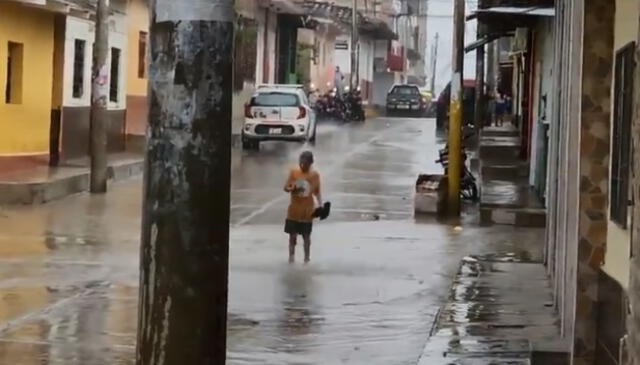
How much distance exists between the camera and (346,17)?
59.0 metres

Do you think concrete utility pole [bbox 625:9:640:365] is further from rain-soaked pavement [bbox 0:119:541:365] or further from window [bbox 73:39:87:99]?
window [bbox 73:39:87:99]

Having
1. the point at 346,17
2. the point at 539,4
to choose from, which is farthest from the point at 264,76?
the point at 539,4

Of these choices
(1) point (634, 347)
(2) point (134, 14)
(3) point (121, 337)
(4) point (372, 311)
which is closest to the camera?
(1) point (634, 347)

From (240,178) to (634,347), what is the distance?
22.2 meters

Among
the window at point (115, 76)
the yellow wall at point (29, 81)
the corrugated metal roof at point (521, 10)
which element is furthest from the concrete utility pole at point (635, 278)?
the window at point (115, 76)

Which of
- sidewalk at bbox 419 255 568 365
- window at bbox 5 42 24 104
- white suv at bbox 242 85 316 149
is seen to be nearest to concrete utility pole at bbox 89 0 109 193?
window at bbox 5 42 24 104

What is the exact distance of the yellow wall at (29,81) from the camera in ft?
72.8

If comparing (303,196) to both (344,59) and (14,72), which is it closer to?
(14,72)

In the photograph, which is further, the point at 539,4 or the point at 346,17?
the point at 346,17

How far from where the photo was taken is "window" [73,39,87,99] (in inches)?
1037

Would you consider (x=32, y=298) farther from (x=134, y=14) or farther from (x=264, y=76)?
(x=264, y=76)

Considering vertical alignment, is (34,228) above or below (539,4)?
below

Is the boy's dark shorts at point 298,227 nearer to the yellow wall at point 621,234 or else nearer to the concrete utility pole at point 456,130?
the concrete utility pole at point 456,130

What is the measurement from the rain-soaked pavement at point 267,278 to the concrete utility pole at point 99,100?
1.66ft
